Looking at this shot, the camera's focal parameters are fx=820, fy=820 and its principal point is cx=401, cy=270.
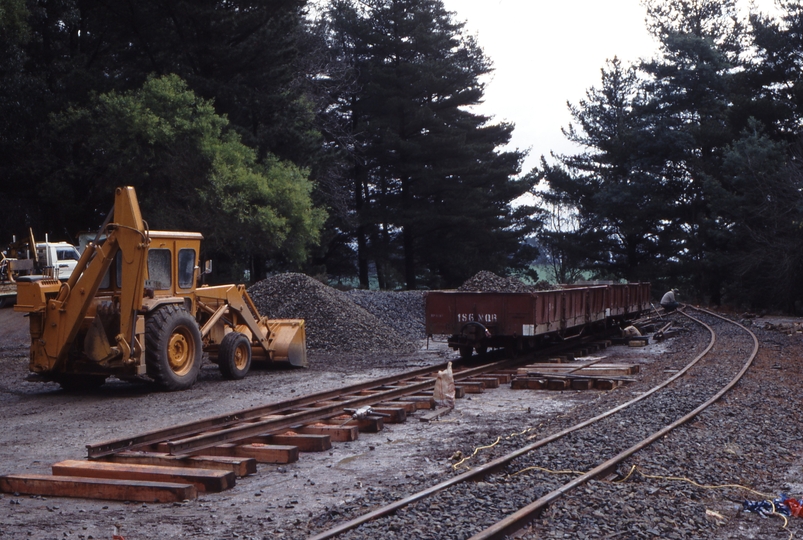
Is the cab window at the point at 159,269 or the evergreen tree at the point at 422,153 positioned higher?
the evergreen tree at the point at 422,153

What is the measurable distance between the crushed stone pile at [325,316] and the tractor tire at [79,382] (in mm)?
7321

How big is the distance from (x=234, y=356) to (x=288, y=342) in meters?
1.89

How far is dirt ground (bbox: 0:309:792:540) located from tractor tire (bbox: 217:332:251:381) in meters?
0.29

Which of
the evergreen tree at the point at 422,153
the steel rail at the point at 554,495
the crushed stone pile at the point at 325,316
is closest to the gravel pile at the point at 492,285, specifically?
the crushed stone pile at the point at 325,316

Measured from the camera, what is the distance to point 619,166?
49500 mm

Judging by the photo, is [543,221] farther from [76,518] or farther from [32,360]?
[76,518]

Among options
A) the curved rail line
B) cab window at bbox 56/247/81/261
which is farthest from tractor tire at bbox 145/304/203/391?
cab window at bbox 56/247/81/261

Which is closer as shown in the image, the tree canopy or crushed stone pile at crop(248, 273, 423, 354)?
crushed stone pile at crop(248, 273, 423, 354)

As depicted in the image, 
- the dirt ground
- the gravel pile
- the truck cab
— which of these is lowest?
the dirt ground

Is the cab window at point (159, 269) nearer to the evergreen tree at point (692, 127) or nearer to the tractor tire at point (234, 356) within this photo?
the tractor tire at point (234, 356)

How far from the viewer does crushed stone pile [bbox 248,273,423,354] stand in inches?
852

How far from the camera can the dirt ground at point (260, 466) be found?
6.29 m

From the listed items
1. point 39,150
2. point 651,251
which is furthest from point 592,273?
point 39,150

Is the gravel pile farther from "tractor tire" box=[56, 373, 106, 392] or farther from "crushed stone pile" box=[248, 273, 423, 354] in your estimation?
"tractor tire" box=[56, 373, 106, 392]
